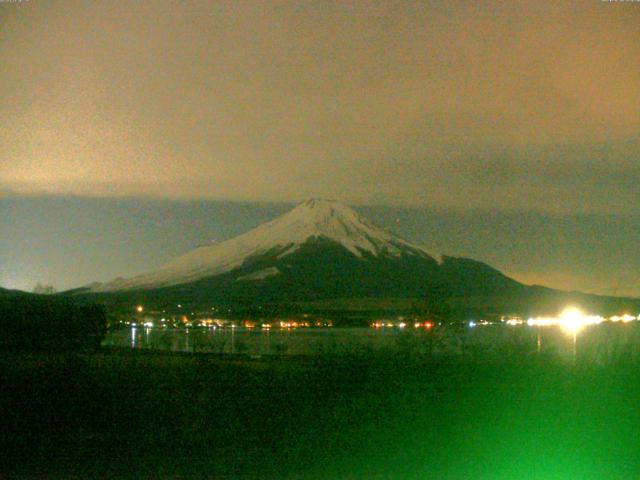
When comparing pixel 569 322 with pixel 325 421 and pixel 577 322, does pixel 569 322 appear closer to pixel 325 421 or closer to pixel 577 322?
pixel 577 322

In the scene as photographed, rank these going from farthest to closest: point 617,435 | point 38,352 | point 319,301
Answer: point 319,301 < point 38,352 < point 617,435

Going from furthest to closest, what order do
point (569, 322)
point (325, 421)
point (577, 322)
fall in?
1. point (577, 322)
2. point (569, 322)
3. point (325, 421)

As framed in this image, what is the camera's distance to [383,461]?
10.8 metres

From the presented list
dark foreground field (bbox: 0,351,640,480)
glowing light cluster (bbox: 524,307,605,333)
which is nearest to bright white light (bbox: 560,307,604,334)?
glowing light cluster (bbox: 524,307,605,333)

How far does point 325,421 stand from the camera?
12.8 metres

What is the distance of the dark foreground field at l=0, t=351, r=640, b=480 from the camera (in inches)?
413

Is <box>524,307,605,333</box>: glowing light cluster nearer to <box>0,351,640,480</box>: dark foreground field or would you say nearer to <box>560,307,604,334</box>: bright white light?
<box>560,307,604,334</box>: bright white light

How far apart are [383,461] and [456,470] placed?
2.84 feet

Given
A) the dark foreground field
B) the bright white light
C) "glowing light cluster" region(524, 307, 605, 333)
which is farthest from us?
"glowing light cluster" region(524, 307, 605, 333)

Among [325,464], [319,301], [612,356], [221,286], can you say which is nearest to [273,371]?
[612,356]

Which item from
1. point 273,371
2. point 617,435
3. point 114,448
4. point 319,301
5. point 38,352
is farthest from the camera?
point 319,301

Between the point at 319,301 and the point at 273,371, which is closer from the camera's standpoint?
the point at 273,371

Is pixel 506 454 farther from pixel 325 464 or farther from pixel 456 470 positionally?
pixel 325 464

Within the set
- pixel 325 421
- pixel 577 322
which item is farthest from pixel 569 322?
pixel 325 421
